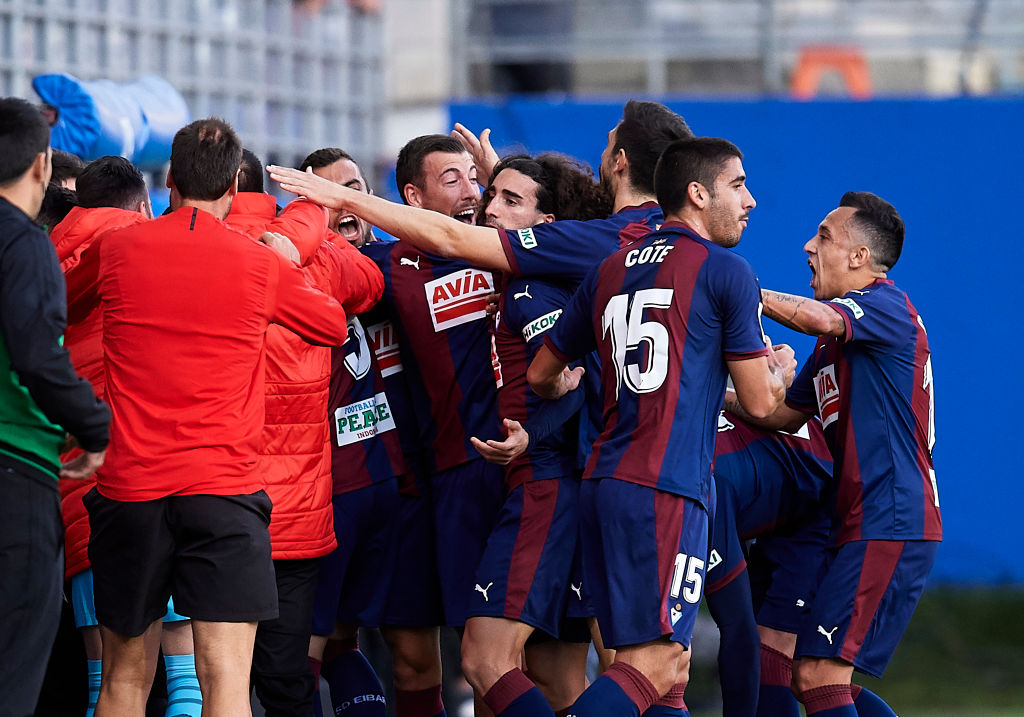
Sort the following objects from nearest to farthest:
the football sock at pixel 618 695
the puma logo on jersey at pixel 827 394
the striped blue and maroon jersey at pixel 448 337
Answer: the football sock at pixel 618 695 < the puma logo on jersey at pixel 827 394 < the striped blue and maroon jersey at pixel 448 337

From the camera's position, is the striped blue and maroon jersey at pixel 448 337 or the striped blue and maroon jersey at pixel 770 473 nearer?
the striped blue and maroon jersey at pixel 448 337

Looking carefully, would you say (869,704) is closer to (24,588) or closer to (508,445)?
(508,445)

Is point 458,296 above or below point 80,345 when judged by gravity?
above

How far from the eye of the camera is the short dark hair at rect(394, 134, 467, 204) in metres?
5.43

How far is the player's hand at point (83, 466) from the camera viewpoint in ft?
11.8

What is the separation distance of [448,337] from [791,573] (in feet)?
5.59

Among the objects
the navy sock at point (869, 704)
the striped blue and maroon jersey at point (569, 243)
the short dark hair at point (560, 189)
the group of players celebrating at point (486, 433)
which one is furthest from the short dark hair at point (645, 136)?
the navy sock at point (869, 704)

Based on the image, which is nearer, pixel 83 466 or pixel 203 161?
pixel 83 466

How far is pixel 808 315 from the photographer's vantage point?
4535mm

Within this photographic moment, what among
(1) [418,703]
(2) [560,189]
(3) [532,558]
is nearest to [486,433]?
(3) [532,558]

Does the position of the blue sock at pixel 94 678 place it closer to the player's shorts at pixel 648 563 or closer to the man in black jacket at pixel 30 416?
the man in black jacket at pixel 30 416

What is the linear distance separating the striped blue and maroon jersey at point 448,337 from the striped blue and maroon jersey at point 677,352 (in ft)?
3.28

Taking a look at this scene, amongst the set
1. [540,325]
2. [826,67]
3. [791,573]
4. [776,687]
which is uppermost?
[826,67]

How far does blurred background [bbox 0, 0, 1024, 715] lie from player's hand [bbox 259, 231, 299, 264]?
408 cm
